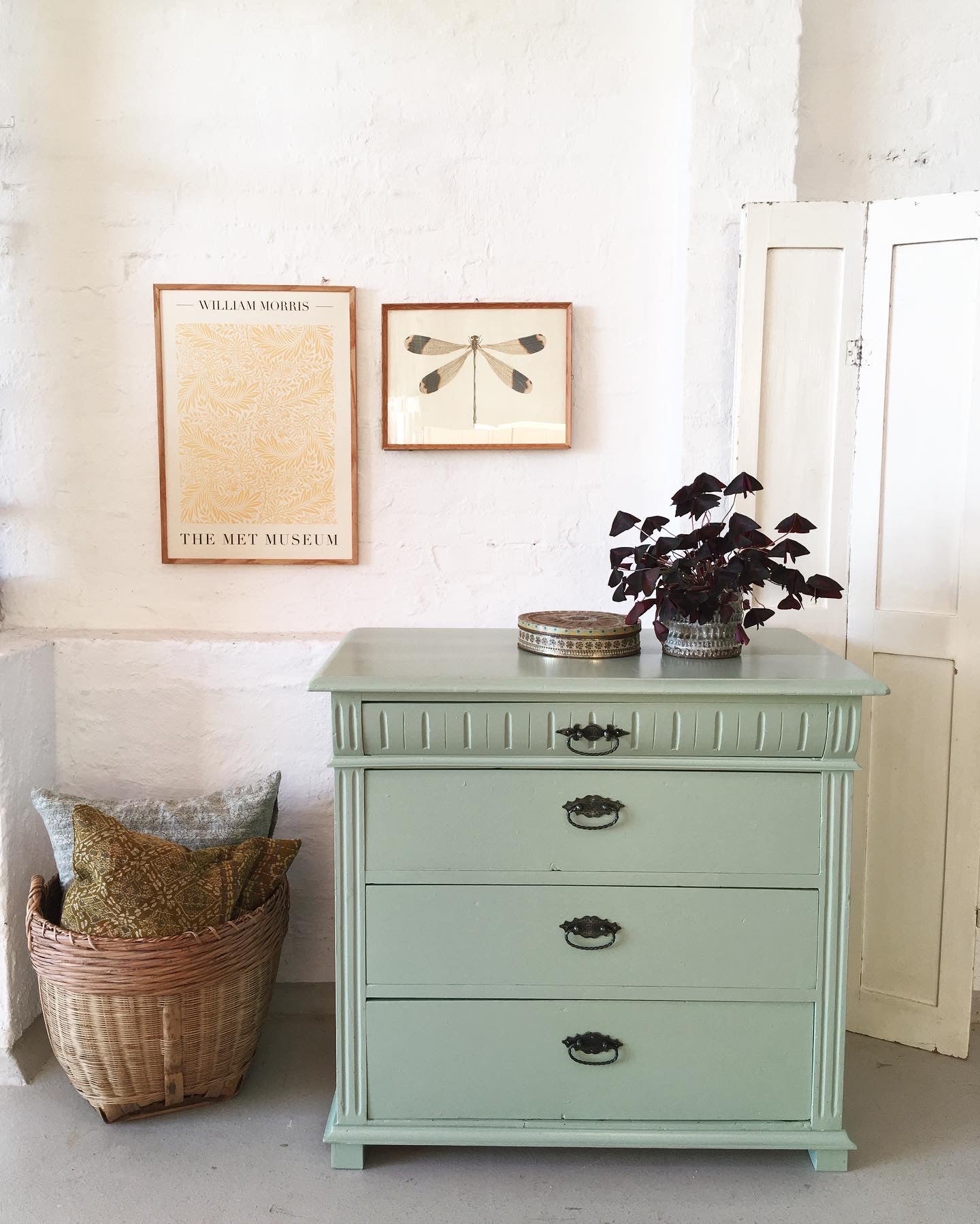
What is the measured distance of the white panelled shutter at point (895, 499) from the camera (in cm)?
254

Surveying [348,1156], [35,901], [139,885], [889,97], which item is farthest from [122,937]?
[889,97]

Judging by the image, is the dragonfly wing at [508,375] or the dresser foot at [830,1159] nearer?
the dresser foot at [830,1159]

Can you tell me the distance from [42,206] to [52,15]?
1.71 feet

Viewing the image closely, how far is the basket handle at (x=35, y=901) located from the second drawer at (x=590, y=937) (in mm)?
873

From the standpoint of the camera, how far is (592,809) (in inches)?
83.3

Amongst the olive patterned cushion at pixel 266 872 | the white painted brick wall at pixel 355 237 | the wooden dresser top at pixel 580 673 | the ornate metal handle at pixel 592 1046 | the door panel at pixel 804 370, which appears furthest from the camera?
the white painted brick wall at pixel 355 237

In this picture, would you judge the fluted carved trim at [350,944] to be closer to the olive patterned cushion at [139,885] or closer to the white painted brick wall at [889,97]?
the olive patterned cushion at [139,885]

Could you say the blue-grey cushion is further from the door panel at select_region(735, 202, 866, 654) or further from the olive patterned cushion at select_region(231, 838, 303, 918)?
the door panel at select_region(735, 202, 866, 654)

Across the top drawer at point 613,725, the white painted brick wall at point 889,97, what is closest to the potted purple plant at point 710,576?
the top drawer at point 613,725

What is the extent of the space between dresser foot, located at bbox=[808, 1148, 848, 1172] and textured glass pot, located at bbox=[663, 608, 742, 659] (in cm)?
116

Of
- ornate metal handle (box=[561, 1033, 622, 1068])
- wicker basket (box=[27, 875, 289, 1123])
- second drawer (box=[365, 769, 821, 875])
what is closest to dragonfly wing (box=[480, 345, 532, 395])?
second drawer (box=[365, 769, 821, 875])

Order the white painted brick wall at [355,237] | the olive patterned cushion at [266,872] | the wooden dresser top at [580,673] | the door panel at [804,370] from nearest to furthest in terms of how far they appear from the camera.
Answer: the wooden dresser top at [580,673] → the olive patterned cushion at [266,872] → the door panel at [804,370] → the white painted brick wall at [355,237]

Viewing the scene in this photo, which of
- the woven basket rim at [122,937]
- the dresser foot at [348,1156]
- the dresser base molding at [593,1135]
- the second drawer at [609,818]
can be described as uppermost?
the second drawer at [609,818]

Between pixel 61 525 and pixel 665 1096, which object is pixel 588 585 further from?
pixel 61 525
